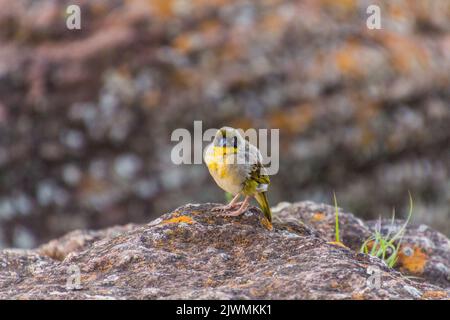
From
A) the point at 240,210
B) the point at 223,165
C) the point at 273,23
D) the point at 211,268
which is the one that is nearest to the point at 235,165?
the point at 223,165

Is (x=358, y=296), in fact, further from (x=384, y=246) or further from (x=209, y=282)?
(x=384, y=246)

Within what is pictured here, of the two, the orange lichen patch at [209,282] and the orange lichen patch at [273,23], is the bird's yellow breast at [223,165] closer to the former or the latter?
the orange lichen patch at [209,282]

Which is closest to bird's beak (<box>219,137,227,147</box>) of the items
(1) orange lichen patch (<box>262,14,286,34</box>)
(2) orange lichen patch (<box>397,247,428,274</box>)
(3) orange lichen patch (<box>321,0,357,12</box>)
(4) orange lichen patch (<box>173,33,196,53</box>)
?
(2) orange lichen patch (<box>397,247,428,274</box>)

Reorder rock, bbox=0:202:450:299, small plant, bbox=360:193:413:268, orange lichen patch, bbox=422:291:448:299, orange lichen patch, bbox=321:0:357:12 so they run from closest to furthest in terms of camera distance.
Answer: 1. rock, bbox=0:202:450:299
2. orange lichen patch, bbox=422:291:448:299
3. small plant, bbox=360:193:413:268
4. orange lichen patch, bbox=321:0:357:12

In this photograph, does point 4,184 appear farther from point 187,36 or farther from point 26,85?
point 187,36

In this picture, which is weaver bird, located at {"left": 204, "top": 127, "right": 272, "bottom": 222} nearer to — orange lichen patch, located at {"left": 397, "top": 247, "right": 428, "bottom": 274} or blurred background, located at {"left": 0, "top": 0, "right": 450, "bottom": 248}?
orange lichen patch, located at {"left": 397, "top": 247, "right": 428, "bottom": 274}

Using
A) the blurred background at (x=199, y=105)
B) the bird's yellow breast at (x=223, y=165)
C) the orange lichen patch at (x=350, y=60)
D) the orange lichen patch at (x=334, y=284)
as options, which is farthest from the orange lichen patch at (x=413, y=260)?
the orange lichen patch at (x=350, y=60)

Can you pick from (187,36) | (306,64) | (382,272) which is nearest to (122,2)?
(187,36)
